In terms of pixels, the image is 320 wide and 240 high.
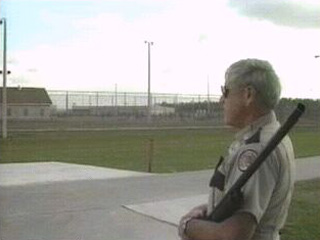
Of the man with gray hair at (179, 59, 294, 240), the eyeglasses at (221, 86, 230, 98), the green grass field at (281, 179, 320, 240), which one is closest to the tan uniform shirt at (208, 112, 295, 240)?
the man with gray hair at (179, 59, 294, 240)

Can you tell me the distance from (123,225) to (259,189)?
630cm

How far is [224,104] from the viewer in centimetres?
221

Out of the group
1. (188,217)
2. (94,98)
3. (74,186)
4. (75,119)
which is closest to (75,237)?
(74,186)

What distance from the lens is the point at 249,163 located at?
6.27ft

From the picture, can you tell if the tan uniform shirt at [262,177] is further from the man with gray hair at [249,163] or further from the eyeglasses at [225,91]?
the eyeglasses at [225,91]

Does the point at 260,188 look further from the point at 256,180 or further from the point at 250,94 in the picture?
the point at 250,94

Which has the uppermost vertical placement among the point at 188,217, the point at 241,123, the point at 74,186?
the point at 241,123

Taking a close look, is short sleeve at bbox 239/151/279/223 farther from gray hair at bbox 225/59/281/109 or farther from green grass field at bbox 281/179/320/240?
green grass field at bbox 281/179/320/240

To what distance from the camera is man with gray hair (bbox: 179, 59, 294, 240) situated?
1.92 metres

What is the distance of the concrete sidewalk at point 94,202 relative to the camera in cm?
770

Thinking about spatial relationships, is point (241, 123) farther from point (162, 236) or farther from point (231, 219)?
point (162, 236)

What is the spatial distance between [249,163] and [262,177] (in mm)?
65

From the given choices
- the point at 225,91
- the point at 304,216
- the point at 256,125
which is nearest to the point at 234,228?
the point at 256,125

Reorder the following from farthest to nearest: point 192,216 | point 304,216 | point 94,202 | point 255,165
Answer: point 94,202 → point 304,216 → point 192,216 → point 255,165
